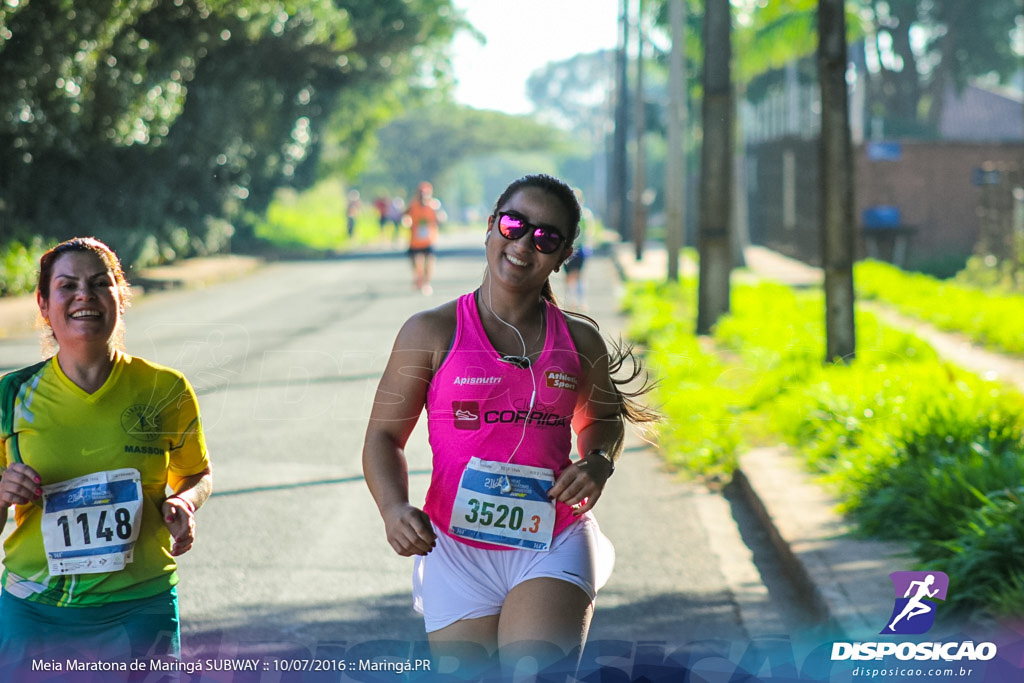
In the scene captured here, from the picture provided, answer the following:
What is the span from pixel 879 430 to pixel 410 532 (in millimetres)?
5241

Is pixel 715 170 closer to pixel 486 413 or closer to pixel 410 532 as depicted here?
pixel 486 413

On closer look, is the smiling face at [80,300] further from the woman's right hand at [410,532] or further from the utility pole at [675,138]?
the utility pole at [675,138]

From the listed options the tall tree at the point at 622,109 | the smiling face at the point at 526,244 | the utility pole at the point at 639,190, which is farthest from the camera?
the tall tree at the point at 622,109

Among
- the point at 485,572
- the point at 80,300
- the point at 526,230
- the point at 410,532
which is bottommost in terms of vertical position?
the point at 485,572

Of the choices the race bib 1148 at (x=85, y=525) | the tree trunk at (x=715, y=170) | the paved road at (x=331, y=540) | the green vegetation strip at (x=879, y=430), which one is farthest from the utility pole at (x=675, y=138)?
the race bib 1148 at (x=85, y=525)

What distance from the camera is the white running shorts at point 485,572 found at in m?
3.21

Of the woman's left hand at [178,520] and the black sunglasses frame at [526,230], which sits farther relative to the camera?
the black sunglasses frame at [526,230]

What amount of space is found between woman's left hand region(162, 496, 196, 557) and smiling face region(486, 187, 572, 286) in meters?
0.93

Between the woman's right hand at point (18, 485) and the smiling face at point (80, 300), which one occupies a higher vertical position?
the smiling face at point (80, 300)

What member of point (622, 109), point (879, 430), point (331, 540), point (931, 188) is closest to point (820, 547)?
point (879, 430)

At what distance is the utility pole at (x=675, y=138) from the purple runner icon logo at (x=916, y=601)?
54.3 feet

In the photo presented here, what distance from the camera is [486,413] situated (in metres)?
3.20

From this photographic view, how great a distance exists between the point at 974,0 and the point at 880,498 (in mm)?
50425

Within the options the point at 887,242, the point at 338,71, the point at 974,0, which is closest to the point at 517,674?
the point at 887,242
